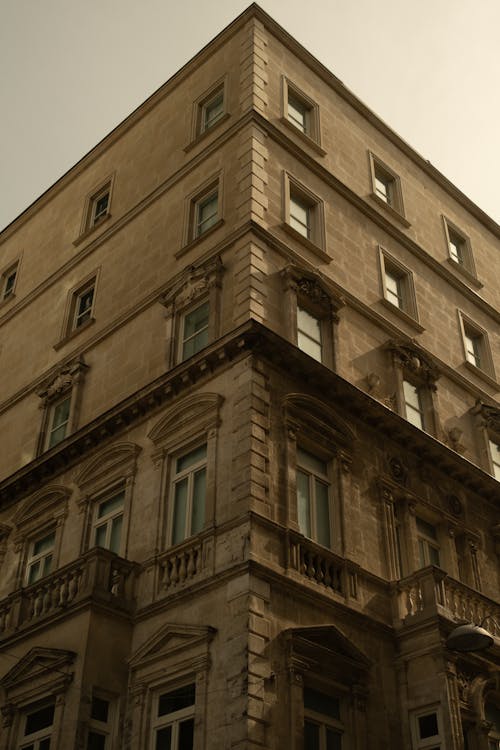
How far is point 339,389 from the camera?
2314 cm

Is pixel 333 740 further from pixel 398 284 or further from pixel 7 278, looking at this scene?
pixel 7 278

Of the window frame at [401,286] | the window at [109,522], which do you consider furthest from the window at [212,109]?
the window at [109,522]

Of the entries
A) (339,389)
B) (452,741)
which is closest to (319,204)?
(339,389)

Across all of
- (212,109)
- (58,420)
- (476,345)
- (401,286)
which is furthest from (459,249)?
(58,420)

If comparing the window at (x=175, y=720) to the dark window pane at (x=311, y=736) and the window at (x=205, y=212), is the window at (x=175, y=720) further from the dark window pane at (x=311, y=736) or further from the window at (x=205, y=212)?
the window at (x=205, y=212)

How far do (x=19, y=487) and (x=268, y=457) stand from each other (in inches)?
339

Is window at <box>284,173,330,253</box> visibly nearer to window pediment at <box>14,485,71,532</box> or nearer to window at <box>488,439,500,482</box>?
window at <box>488,439,500,482</box>

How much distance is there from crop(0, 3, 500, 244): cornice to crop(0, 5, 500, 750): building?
0.09 meters

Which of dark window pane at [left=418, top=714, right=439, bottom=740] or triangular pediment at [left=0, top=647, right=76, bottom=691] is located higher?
triangular pediment at [left=0, top=647, right=76, bottom=691]

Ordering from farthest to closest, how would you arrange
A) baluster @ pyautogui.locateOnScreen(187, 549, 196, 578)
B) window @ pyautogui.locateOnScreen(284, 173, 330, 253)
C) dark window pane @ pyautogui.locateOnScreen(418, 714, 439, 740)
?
window @ pyautogui.locateOnScreen(284, 173, 330, 253) → baluster @ pyautogui.locateOnScreen(187, 549, 196, 578) → dark window pane @ pyautogui.locateOnScreen(418, 714, 439, 740)

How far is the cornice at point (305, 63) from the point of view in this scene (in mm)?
30766

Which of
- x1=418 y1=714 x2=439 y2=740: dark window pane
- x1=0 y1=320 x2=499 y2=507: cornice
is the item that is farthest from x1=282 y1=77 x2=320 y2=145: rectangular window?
x1=418 y1=714 x2=439 y2=740: dark window pane

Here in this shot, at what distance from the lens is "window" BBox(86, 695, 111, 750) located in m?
18.6

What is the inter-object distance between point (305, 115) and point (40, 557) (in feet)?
50.7
